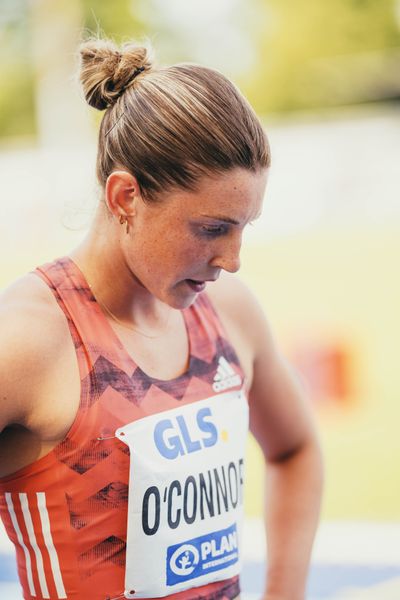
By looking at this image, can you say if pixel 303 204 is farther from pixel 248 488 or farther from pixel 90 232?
pixel 90 232

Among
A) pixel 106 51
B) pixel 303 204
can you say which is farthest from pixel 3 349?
pixel 303 204

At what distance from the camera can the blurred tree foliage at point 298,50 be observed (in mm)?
17547

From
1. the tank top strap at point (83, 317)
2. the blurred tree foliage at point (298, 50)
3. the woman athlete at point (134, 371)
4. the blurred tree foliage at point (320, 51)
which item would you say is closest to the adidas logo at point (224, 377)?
the woman athlete at point (134, 371)

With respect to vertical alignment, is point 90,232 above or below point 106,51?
below

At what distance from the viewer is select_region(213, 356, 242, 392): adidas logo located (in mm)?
1818

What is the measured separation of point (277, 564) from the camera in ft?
6.68

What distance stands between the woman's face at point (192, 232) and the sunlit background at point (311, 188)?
0.65 feet

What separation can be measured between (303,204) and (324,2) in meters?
7.20

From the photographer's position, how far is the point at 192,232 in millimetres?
1619

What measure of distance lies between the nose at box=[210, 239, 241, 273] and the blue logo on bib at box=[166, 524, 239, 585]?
0.50 metres

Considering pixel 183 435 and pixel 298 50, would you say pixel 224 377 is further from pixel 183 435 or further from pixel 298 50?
pixel 298 50

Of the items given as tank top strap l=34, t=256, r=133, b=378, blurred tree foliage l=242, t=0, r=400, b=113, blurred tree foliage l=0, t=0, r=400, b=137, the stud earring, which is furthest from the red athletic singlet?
blurred tree foliage l=242, t=0, r=400, b=113

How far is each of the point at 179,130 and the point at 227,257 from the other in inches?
9.3

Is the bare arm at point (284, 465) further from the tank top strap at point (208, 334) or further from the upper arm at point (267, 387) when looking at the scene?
the tank top strap at point (208, 334)
